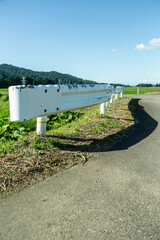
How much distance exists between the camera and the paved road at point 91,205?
63.2 inches

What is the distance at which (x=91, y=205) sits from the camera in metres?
1.97

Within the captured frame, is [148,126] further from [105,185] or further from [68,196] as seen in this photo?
[68,196]

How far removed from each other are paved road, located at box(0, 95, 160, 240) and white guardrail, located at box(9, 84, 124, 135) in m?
1.16

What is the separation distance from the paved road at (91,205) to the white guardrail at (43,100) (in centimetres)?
116

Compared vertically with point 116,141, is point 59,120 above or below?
above

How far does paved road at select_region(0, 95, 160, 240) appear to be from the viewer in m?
1.60

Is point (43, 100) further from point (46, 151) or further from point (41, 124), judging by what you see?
point (46, 151)

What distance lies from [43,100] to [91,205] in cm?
199

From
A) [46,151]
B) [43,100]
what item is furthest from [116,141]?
[43,100]

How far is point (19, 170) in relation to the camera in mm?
2662

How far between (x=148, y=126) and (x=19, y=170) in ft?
14.3

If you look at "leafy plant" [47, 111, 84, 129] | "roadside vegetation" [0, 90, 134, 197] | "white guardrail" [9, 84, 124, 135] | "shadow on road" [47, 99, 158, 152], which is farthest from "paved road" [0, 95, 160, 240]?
"leafy plant" [47, 111, 84, 129]

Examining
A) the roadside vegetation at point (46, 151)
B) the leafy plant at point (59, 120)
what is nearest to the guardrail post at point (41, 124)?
the roadside vegetation at point (46, 151)

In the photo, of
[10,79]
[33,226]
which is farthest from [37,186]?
[10,79]
